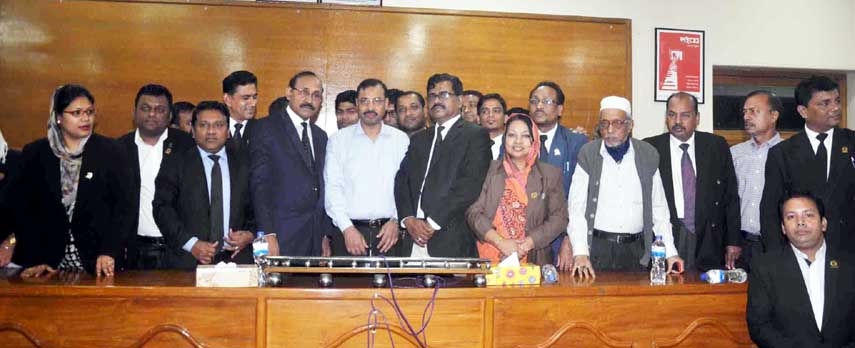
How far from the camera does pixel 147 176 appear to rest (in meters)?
3.70

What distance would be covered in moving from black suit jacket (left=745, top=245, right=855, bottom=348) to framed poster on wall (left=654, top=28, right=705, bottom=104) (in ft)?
10.1

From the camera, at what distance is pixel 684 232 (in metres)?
3.78

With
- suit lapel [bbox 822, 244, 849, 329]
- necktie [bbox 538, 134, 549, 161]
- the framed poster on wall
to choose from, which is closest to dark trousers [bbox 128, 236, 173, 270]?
necktie [bbox 538, 134, 549, 161]

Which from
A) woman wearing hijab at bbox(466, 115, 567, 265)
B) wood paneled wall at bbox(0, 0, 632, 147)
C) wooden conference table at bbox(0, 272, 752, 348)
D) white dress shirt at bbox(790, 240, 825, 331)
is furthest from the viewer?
wood paneled wall at bbox(0, 0, 632, 147)

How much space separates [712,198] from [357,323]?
7.20 ft

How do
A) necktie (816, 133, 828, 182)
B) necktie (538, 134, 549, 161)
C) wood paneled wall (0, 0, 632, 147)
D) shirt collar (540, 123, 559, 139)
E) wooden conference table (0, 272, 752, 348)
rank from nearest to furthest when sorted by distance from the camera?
wooden conference table (0, 272, 752, 348) → necktie (816, 133, 828, 182) → necktie (538, 134, 549, 161) → shirt collar (540, 123, 559, 139) → wood paneled wall (0, 0, 632, 147)

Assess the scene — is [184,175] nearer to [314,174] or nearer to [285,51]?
[314,174]

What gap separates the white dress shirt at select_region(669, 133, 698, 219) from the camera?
382 cm

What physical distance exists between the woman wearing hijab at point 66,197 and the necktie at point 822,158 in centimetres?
352

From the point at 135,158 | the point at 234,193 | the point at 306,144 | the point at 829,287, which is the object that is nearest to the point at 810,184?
the point at 829,287

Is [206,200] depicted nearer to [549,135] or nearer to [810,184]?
[549,135]

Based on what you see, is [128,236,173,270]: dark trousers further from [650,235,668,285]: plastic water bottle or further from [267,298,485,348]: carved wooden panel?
[650,235,668,285]: plastic water bottle

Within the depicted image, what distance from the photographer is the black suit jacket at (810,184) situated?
3.54 m

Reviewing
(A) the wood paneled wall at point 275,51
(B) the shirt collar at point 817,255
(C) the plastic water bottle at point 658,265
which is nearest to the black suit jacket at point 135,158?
(A) the wood paneled wall at point 275,51
